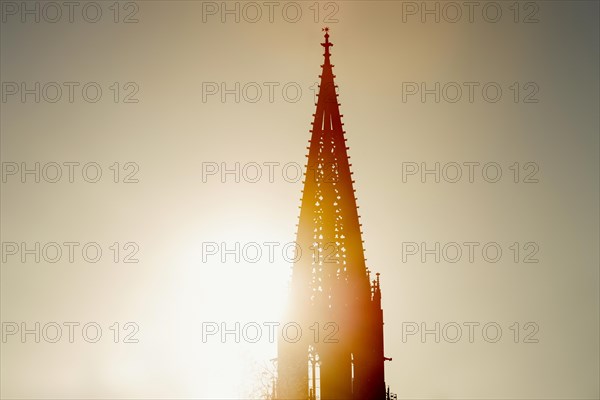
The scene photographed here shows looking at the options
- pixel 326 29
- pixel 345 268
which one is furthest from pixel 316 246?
pixel 326 29

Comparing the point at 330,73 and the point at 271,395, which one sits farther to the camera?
the point at 330,73

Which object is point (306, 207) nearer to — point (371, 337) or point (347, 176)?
point (347, 176)

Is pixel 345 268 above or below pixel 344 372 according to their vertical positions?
above

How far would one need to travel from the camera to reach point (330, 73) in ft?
226

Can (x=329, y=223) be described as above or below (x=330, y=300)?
above

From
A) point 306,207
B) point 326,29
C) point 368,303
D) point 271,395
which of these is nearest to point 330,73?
point 326,29

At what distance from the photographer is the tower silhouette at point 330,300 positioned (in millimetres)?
Answer: 65125

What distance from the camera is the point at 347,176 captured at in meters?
67.2

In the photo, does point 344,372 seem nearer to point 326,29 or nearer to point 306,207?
point 306,207

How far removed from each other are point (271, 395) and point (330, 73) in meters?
17.7

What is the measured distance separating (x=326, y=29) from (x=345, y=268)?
42.2 ft

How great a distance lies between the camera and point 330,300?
214 ft

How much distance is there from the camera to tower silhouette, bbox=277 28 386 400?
6512cm

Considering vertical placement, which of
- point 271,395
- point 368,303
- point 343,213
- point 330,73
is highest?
point 330,73
